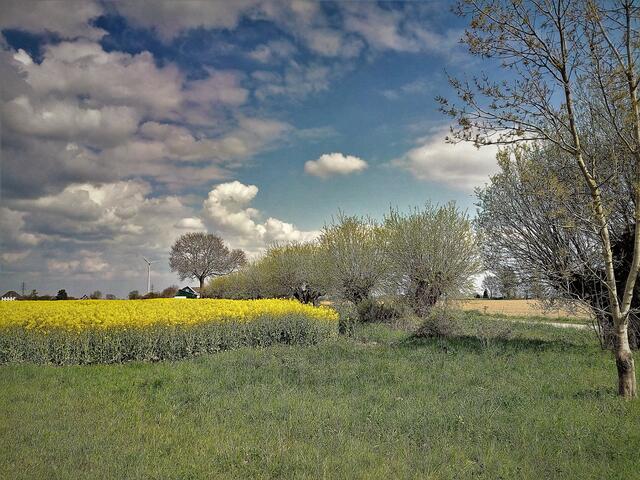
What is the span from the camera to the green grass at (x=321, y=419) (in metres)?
5.30

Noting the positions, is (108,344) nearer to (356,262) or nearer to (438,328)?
(438,328)

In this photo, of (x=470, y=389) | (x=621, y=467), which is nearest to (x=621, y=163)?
(x=470, y=389)

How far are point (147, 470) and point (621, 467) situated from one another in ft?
17.5

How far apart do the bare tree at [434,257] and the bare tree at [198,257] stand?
38.2 metres

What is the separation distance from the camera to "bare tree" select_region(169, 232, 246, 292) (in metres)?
57.0

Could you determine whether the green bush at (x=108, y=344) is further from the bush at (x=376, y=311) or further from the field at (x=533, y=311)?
the bush at (x=376, y=311)

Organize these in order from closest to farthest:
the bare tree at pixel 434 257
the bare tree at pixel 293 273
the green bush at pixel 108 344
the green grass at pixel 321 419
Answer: the green grass at pixel 321 419
the green bush at pixel 108 344
the bare tree at pixel 434 257
the bare tree at pixel 293 273

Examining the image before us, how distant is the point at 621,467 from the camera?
5367mm

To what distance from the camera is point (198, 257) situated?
57.4 m

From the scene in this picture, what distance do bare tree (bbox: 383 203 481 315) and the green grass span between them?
1030 cm

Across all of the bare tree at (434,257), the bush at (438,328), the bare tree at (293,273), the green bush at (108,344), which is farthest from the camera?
the bare tree at (293,273)

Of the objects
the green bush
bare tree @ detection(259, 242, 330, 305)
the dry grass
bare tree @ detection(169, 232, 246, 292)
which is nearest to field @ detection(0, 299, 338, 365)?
the green bush

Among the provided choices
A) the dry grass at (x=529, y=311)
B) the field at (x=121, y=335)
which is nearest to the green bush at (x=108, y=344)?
the field at (x=121, y=335)

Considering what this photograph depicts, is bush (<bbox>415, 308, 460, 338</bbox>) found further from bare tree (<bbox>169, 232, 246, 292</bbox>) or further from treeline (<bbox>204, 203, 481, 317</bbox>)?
bare tree (<bbox>169, 232, 246, 292</bbox>)
